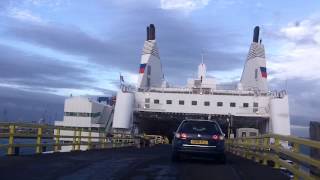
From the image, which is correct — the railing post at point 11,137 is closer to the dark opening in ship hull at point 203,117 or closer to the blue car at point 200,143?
the blue car at point 200,143

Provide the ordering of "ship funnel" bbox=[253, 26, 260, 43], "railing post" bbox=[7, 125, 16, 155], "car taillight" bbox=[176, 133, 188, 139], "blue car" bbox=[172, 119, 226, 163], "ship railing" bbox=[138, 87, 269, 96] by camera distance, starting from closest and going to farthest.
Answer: "railing post" bbox=[7, 125, 16, 155] → "blue car" bbox=[172, 119, 226, 163] → "car taillight" bbox=[176, 133, 188, 139] → "ship railing" bbox=[138, 87, 269, 96] → "ship funnel" bbox=[253, 26, 260, 43]

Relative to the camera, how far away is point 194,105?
46188 millimetres

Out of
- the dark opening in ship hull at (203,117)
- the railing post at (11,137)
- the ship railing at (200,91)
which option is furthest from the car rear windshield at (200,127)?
the ship railing at (200,91)

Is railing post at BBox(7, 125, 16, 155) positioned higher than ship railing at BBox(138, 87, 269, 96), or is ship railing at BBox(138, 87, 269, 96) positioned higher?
ship railing at BBox(138, 87, 269, 96)

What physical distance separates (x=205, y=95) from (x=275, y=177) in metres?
32.5

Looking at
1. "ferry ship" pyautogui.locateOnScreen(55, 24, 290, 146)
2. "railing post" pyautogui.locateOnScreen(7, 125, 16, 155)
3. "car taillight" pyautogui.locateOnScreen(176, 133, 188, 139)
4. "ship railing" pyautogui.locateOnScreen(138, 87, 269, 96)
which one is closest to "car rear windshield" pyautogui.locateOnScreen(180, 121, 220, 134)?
"car taillight" pyautogui.locateOnScreen(176, 133, 188, 139)

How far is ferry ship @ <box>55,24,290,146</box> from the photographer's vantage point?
4378cm

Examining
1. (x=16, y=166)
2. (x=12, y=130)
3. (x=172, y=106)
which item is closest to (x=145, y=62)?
(x=172, y=106)

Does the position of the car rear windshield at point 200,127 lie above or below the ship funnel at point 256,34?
below

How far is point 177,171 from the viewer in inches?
567

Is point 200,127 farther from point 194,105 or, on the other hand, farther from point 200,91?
point 200,91

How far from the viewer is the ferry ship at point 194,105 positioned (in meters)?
43.8

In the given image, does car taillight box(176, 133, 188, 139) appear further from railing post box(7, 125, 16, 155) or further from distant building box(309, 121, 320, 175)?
distant building box(309, 121, 320, 175)

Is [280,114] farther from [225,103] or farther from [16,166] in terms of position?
[16,166]
